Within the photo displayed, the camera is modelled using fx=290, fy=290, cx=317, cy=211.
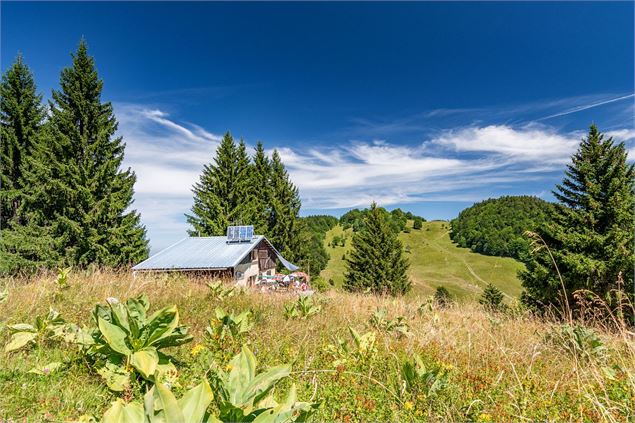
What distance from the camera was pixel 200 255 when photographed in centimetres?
2209

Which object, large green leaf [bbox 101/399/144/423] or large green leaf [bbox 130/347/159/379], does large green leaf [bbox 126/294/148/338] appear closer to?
large green leaf [bbox 130/347/159/379]

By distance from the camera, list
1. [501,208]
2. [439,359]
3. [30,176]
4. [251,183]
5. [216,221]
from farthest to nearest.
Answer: [501,208]
[251,183]
[216,221]
[30,176]
[439,359]

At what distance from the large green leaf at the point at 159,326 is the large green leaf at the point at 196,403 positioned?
1.18 metres

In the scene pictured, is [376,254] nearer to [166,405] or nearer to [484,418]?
[484,418]

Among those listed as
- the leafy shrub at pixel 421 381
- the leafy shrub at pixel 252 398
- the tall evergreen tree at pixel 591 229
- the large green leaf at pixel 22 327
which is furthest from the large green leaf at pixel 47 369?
the tall evergreen tree at pixel 591 229

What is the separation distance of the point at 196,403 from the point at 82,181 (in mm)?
26686

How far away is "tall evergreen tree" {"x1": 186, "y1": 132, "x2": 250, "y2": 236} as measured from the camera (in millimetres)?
34875

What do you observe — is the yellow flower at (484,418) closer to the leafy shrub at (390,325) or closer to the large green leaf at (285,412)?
the large green leaf at (285,412)

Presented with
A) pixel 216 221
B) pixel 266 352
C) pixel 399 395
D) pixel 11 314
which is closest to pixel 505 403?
pixel 399 395

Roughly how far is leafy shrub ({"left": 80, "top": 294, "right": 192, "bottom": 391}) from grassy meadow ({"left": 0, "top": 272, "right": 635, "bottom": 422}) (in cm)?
16

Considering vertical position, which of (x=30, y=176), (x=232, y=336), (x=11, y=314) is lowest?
(x=232, y=336)

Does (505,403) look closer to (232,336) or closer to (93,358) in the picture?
(232,336)

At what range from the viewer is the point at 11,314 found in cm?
393

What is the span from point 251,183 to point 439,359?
3650cm
